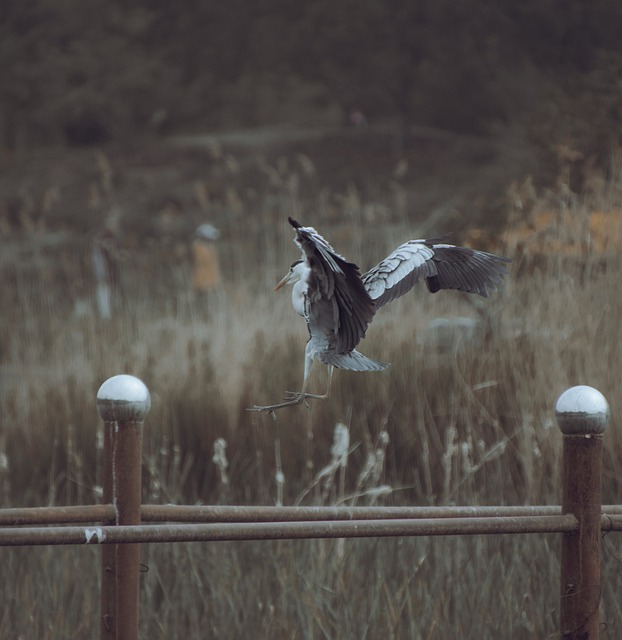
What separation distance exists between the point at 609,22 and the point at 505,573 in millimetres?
12909

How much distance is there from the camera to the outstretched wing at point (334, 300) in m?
1.08

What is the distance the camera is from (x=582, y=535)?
164cm

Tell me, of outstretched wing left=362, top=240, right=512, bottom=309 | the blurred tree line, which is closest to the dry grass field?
outstretched wing left=362, top=240, right=512, bottom=309

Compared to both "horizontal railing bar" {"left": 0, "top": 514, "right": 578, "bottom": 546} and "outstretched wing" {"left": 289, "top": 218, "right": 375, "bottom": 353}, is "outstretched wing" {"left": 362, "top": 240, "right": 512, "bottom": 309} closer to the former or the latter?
"outstretched wing" {"left": 289, "top": 218, "right": 375, "bottom": 353}

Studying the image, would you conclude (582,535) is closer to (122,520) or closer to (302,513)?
(302,513)

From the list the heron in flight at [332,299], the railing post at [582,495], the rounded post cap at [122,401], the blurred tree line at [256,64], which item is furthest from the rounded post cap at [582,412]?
the blurred tree line at [256,64]

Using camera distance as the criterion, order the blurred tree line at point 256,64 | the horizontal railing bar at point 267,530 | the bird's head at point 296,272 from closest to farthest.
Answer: the bird's head at point 296,272 → the horizontal railing bar at point 267,530 → the blurred tree line at point 256,64

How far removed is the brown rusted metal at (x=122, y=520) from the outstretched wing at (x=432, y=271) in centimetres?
56

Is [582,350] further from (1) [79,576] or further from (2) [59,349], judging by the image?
(2) [59,349]

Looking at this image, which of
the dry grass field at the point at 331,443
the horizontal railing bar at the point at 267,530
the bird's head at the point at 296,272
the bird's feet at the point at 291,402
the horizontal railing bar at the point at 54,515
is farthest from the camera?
the dry grass field at the point at 331,443

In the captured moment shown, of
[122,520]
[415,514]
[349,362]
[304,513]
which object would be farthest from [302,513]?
[349,362]

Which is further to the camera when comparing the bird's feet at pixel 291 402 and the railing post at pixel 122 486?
the railing post at pixel 122 486

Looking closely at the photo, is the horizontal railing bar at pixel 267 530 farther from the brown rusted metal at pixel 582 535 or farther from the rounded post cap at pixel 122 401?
the rounded post cap at pixel 122 401

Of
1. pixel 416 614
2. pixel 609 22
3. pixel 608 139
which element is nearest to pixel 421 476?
pixel 416 614
